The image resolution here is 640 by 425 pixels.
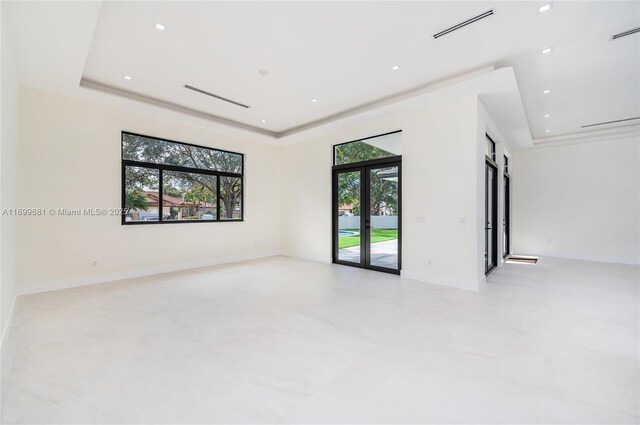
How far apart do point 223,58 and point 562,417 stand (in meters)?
4.88

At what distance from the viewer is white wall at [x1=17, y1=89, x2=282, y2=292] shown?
4.41m

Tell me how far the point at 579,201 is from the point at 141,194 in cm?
1079

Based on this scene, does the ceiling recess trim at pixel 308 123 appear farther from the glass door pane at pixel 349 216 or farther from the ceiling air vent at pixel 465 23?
the glass door pane at pixel 349 216

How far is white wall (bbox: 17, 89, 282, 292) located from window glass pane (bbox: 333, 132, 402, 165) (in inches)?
124

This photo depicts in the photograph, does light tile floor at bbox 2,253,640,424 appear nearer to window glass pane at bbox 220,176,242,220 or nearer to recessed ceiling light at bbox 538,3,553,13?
window glass pane at bbox 220,176,242,220

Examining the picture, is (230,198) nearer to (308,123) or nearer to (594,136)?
(308,123)

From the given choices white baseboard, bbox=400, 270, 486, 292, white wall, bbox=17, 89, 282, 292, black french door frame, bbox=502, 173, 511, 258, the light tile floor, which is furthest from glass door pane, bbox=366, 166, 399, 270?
black french door frame, bbox=502, 173, 511, 258

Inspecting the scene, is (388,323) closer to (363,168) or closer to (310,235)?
(363,168)

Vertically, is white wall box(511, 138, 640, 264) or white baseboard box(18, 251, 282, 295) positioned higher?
white wall box(511, 138, 640, 264)

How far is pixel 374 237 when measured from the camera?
20.2 feet

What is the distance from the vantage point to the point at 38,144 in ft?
14.6

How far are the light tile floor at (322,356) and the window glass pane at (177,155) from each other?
263cm

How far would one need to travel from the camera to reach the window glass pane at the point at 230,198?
7.04 m

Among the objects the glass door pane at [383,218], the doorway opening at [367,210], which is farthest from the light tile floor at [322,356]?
the doorway opening at [367,210]
